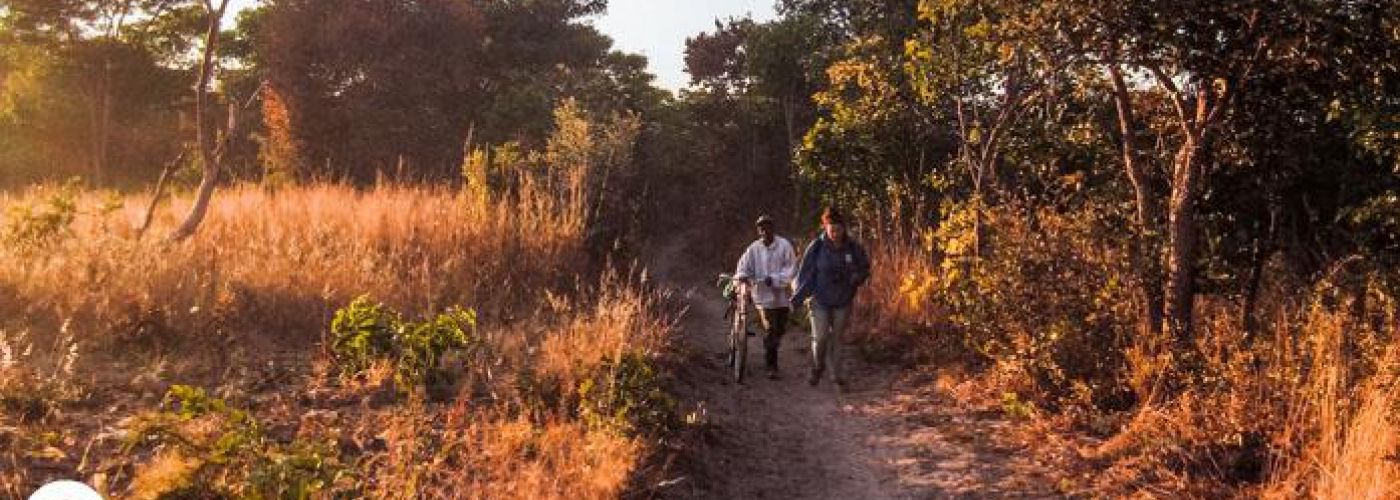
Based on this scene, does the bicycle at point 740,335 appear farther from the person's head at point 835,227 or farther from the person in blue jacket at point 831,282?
the person's head at point 835,227

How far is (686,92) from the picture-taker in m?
31.0

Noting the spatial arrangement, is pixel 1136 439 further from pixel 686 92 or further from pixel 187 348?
pixel 686 92

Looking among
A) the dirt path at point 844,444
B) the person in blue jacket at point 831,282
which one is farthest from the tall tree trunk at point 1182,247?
the person in blue jacket at point 831,282

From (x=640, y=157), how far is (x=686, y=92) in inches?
261

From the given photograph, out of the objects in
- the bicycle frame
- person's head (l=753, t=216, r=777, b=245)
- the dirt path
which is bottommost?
the dirt path

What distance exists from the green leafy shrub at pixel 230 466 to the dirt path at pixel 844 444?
200 cm

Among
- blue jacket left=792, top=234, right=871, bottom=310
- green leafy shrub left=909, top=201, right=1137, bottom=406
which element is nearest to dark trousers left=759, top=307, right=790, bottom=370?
blue jacket left=792, top=234, right=871, bottom=310

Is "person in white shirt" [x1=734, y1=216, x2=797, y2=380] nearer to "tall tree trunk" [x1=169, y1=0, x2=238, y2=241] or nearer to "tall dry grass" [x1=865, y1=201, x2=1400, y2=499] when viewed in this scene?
"tall dry grass" [x1=865, y1=201, x2=1400, y2=499]

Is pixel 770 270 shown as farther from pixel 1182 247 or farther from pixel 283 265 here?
pixel 283 265

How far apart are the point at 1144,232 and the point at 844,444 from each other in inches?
107

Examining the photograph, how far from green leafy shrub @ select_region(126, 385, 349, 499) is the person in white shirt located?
566cm

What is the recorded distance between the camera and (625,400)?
595cm

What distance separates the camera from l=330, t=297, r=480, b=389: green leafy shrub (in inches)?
244

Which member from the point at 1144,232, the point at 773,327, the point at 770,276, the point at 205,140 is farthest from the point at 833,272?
the point at 205,140
